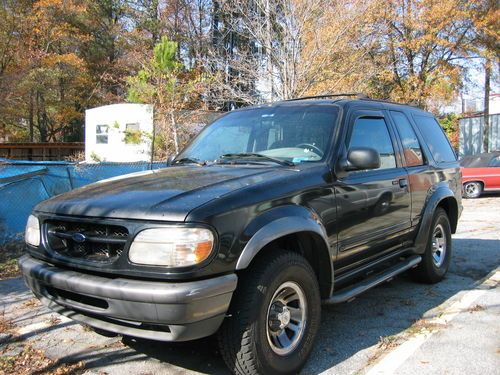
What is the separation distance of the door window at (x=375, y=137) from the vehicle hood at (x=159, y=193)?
1.01 metres

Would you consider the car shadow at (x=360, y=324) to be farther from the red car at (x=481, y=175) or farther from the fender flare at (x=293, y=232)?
the red car at (x=481, y=175)

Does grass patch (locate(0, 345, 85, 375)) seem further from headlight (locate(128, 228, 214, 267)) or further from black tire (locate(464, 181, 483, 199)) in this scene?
black tire (locate(464, 181, 483, 199))

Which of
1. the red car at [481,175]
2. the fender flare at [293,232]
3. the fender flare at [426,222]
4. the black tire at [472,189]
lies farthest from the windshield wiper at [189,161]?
the black tire at [472,189]

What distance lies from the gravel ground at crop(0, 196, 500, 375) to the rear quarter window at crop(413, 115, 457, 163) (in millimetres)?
1526

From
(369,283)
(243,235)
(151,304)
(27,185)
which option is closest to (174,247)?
(151,304)

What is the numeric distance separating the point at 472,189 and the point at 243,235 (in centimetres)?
1489

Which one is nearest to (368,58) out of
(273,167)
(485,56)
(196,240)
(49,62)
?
(485,56)

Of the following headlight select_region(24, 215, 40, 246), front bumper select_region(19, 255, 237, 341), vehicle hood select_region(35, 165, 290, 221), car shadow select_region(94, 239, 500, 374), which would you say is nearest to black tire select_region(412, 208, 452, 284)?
car shadow select_region(94, 239, 500, 374)

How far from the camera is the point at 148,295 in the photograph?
8.54 ft

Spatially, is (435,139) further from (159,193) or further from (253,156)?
(159,193)

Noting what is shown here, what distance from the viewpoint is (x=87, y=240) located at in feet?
9.64

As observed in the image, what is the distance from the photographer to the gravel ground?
11.3 feet

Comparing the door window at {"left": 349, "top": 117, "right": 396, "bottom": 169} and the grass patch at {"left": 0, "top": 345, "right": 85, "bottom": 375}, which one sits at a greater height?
the door window at {"left": 349, "top": 117, "right": 396, "bottom": 169}

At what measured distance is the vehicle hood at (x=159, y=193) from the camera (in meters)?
2.79
